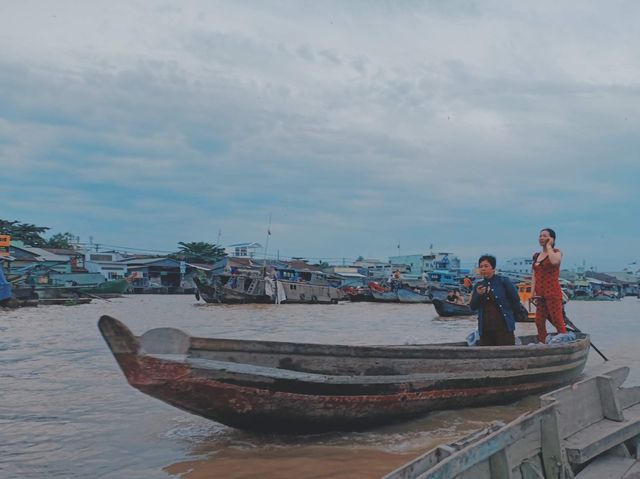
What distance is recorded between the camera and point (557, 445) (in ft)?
11.0

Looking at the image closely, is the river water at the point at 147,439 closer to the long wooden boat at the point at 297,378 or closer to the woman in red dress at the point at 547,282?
the long wooden boat at the point at 297,378

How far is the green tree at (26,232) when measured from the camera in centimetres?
4912

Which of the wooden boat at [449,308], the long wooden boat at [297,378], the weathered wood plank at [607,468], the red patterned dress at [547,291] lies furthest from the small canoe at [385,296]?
the weathered wood plank at [607,468]

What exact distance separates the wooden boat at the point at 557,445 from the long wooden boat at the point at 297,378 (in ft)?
5.04

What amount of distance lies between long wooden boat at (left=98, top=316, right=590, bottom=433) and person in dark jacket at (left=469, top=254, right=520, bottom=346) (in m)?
0.58

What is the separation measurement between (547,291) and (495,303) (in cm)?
111

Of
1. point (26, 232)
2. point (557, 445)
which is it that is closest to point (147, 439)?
point (557, 445)

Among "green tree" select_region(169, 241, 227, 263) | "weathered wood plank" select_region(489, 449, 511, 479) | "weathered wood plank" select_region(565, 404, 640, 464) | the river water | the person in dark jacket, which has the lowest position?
the river water

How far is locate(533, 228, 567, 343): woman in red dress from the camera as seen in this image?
22.6 ft

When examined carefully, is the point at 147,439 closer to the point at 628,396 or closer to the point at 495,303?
the point at 495,303

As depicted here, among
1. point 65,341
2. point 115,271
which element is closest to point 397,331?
point 65,341

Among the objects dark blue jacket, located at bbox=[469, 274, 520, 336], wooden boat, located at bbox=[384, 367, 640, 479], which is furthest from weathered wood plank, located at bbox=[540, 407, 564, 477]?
dark blue jacket, located at bbox=[469, 274, 520, 336]

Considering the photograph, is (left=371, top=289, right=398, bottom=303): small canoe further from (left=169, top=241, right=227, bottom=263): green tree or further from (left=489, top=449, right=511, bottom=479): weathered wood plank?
(left=489, top=449, right=511, bottom=479): weathered wood plank

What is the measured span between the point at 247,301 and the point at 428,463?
29859 millimetres
